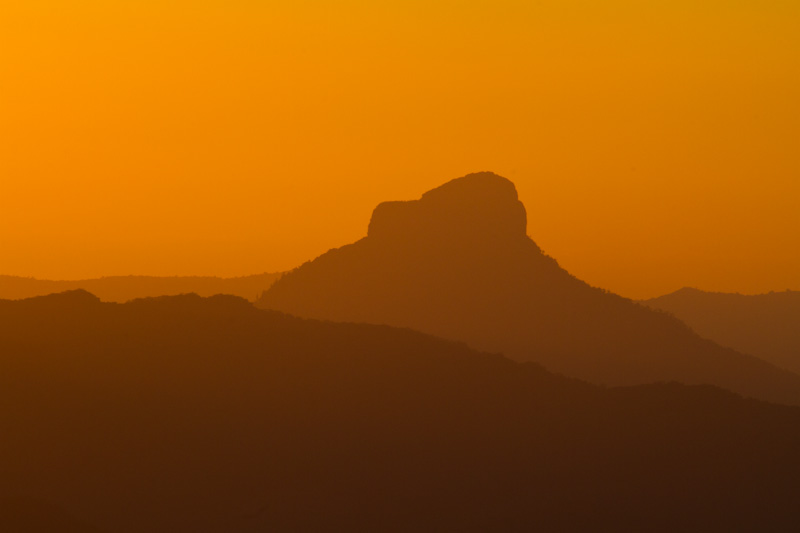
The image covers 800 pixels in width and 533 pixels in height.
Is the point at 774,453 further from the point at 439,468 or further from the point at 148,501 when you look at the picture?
the point at 148,501

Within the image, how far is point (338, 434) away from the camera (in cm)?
11275

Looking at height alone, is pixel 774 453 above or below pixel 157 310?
below

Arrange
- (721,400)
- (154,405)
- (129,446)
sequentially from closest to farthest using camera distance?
1. (129,446)
2. (154,405)
3. (721,400)

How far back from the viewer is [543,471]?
368ft

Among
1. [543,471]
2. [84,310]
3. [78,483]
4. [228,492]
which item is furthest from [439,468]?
[84,310]

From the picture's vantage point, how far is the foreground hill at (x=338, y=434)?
331 ft

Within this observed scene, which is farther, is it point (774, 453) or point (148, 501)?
point (774, 453)

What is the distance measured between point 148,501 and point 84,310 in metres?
31.5

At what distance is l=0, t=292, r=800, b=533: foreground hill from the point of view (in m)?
101

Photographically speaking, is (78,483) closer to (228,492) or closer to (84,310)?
(228,492)

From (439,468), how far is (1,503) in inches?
1596

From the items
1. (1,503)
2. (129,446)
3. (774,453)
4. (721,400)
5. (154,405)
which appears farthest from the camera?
(721,400)

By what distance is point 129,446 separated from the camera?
10394cm

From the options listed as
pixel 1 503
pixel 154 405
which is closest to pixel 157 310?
pixel 154 405
